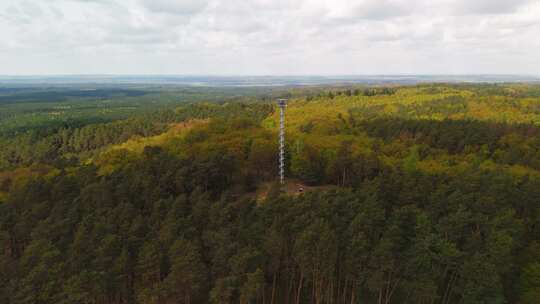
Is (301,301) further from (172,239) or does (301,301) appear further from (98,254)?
(98,254)

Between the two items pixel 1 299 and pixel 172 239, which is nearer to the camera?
pixel 1 299

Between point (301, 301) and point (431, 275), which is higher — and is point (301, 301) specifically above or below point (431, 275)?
below

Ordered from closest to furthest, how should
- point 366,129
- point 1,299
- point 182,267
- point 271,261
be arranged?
point 1,299 → point 182,267 → point 271,261 → point 366,129

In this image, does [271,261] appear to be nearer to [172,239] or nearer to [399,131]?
[172,239]

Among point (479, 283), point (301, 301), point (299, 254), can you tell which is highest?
point (299, 254)

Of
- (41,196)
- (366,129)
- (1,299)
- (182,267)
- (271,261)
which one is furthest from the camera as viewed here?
(366,129)

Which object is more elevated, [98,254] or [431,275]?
[98,254]

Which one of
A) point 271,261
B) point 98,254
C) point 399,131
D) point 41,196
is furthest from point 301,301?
point 399,131

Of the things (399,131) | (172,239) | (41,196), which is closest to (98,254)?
(172,239)

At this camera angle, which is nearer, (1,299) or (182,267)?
(1,299)
